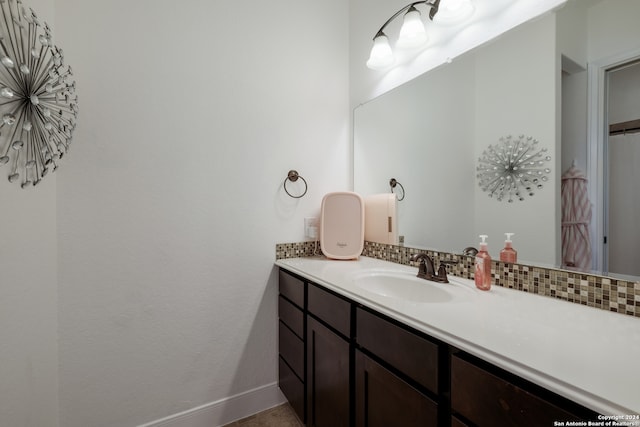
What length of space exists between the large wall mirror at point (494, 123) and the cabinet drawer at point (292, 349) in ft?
2.66

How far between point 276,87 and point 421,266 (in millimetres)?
1306

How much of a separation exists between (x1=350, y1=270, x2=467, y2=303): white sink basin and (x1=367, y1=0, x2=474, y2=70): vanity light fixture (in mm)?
1166

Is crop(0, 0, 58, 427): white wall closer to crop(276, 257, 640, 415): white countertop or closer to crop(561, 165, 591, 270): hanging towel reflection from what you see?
crop(276, 257, 640, 415): white countertop

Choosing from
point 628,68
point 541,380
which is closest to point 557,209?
point 628,68

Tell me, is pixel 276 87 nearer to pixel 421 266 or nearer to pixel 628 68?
pixel 421 266

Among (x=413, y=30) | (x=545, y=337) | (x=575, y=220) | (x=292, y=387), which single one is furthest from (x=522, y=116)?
(x=292, y=387)

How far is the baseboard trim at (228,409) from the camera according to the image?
1.46 m

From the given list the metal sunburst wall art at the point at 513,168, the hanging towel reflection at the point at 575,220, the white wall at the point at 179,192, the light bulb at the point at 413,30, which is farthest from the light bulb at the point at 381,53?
the hanging towel reflection at the point at 575,220

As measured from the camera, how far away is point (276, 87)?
170 centimetres

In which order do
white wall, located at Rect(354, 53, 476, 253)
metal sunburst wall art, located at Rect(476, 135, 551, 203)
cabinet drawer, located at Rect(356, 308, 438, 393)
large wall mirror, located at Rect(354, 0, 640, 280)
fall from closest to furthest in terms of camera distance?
cabinet drawer, located at Rect(356, 308, 438, 393)
large wall mirror, located at Rect(354, 0, 640, 280)
metal sunburst wall art, located at Rect(476, 135, 551, 203)
white wall, located at Rect(354, 53, 476, 253)

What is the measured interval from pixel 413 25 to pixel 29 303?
6.56 ft

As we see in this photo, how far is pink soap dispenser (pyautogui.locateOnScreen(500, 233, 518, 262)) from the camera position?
1110 millimetres

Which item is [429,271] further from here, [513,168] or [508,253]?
[513,168]

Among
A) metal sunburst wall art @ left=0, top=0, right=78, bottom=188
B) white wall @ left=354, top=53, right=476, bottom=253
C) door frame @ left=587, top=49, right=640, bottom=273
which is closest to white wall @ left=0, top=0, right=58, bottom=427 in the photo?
metal sunburst wall art @ left=0, top=0, right=78, bottom=188
